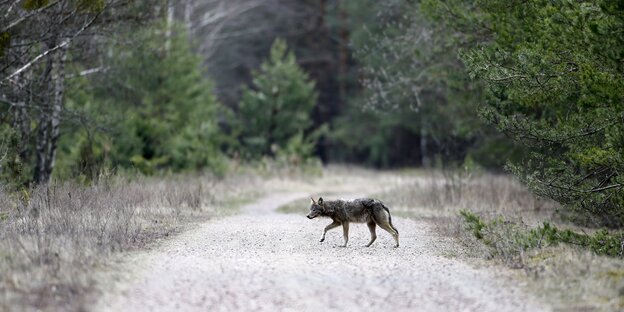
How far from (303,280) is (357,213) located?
3882mm

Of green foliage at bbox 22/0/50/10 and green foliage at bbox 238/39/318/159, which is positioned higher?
green foliage at bbox 22/0/50/10

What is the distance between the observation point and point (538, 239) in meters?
12.0

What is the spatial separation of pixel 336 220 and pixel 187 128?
16.4 metres

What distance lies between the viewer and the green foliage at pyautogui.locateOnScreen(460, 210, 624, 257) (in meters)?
11.9

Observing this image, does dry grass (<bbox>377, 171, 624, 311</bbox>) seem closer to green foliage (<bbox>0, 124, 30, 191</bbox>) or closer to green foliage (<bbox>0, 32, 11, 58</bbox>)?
green foliage (<bbox>0, 124, 30, 191</bbox>)

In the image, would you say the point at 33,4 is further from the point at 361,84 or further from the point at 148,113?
the point at 361,84

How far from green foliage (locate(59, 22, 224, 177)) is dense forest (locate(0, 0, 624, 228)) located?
3.1 inches

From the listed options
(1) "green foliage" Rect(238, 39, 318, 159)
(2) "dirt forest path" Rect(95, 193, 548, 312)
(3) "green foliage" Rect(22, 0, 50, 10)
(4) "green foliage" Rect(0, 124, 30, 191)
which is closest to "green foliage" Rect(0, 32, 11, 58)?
(3) "green foliage" Rect(22, 0, 50, 10)

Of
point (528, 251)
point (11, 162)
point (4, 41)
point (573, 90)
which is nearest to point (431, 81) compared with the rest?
point (573, 90)

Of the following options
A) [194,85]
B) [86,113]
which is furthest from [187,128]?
[86,113]

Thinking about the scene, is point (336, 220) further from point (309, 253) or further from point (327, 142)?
point (327, 142)

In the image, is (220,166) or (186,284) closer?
(186,284)

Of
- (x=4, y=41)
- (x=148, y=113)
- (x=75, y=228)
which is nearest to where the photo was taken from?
(x=75, y=228)

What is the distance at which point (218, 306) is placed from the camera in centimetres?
895
